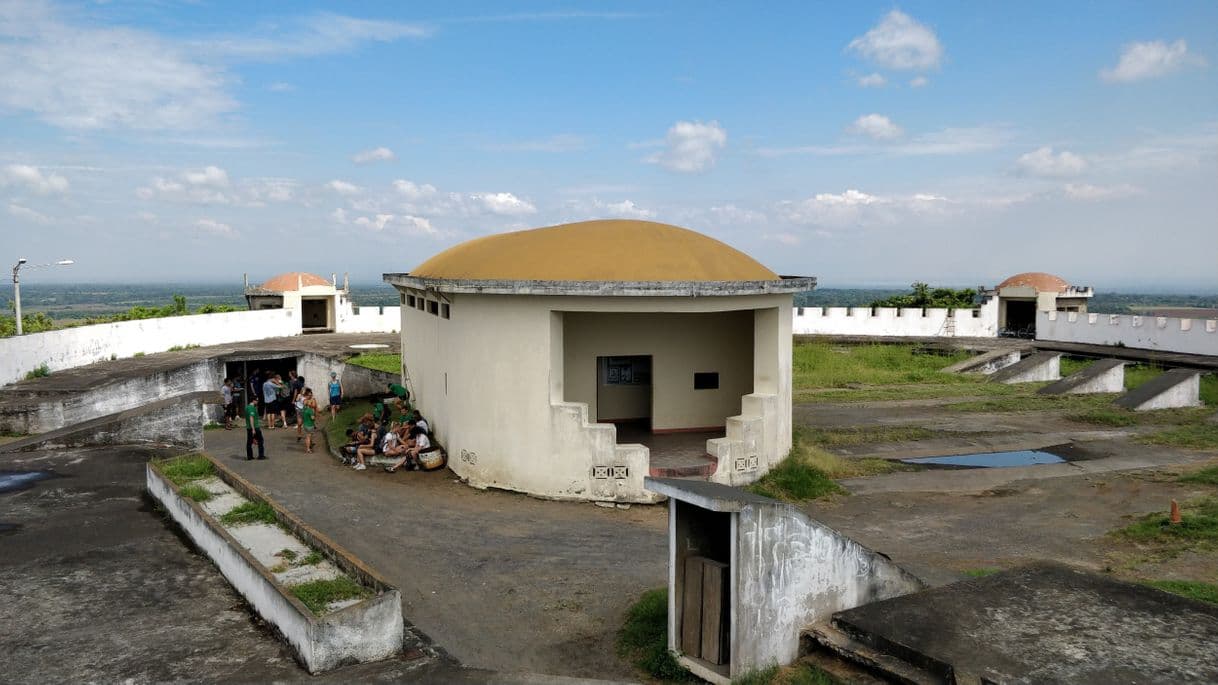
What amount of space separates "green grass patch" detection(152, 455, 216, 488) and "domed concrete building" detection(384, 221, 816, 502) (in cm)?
425

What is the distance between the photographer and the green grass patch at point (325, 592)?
9.06 m

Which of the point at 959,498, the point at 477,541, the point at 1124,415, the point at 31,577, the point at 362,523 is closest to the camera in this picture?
the point at 31,577

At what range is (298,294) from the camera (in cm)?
4275

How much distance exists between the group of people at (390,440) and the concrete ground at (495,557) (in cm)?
31

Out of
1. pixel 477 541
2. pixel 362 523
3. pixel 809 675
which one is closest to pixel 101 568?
pixel 362 523

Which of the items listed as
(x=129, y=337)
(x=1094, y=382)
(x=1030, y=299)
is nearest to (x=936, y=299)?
(x=1030, y=299)

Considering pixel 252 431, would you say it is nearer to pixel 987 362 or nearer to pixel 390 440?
pixel 390 440

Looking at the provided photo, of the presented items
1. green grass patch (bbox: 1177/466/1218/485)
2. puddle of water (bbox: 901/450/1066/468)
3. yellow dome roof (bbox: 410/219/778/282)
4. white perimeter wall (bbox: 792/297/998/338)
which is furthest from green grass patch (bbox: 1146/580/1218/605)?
white perimeter wall (bbox: 792/297/998/338)

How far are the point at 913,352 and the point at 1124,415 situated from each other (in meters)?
15.5

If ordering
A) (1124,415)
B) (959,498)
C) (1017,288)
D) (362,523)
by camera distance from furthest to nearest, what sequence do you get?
1. (1017,288)
2. (1124,415)
3. (959,498)
4. (362,523)

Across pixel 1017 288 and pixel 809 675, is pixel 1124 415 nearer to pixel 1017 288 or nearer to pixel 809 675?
pixel 809 675

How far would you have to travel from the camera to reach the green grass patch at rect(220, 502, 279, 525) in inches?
475

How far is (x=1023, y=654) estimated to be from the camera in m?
7.46

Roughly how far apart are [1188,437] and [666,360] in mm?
11856
